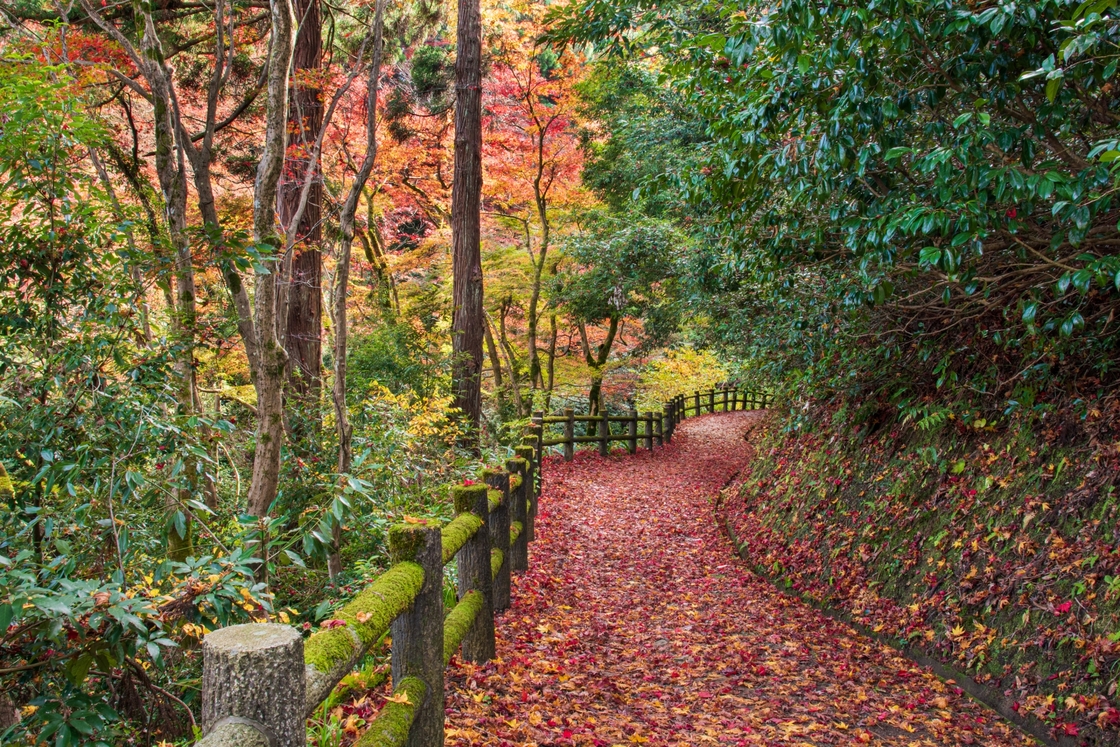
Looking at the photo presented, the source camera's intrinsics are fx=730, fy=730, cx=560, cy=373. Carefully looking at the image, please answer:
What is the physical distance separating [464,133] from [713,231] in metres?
4.65

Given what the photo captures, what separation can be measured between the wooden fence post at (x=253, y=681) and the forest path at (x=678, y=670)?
82.6 inches

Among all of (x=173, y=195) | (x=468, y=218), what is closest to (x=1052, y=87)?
(x=173, y=195)

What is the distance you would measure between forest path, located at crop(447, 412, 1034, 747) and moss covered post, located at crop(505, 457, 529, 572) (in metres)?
0.20

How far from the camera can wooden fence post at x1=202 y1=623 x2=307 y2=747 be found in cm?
161

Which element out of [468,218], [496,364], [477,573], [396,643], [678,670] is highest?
[468,218]

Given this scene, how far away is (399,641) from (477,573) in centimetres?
161

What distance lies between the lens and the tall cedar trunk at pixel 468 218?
10883 millimetres

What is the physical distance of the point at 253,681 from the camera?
162 centimetres

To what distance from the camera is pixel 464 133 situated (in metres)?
11.0

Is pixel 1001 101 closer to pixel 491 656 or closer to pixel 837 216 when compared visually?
pixel 837 216

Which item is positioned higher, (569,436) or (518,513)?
(518,513)

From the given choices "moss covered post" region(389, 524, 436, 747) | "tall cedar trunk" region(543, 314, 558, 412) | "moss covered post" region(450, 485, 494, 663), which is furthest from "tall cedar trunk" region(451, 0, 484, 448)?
"tall cedar trunk" region(543, 314, 558, 412)

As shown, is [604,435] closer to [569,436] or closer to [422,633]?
[569,436]

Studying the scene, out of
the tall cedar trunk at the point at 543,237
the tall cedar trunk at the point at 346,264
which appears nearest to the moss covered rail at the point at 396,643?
the tall cedar trunk at the point at 346,264
